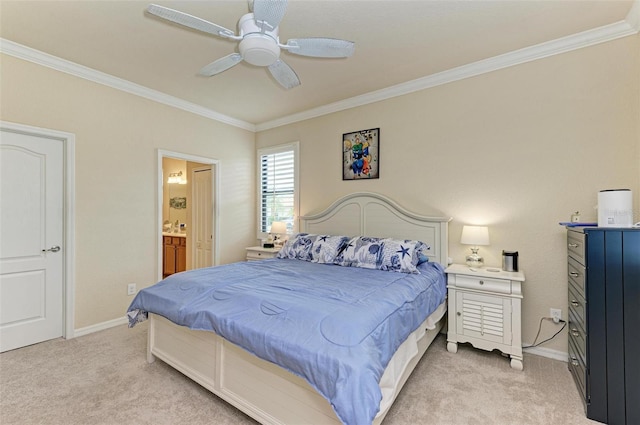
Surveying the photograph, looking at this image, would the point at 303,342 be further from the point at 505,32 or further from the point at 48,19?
the point at 48,19

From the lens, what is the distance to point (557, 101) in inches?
105

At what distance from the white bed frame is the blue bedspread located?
0.53 feet

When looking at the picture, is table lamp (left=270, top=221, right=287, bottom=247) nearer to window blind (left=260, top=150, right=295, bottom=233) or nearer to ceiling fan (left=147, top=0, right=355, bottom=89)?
window blind (left=260, top=150, right=295, bottom=233)

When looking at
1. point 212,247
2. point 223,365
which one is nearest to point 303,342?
point 223,365

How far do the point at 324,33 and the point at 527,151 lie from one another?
217 cm

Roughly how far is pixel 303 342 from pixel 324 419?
0.41 metres

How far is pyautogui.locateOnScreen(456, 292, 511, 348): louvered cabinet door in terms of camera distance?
2.53 m

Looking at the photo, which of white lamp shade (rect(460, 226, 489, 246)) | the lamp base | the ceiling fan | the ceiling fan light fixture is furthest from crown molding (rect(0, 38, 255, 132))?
the lamp base

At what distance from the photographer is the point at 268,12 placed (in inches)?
66.9

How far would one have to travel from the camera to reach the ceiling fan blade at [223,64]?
7.18 ft

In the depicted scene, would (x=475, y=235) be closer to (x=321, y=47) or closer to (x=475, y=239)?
(x=475, y=239)

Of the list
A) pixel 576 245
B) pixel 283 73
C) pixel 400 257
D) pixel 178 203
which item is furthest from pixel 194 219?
pixel 576 245

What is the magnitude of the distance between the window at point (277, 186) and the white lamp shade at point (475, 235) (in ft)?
8.02

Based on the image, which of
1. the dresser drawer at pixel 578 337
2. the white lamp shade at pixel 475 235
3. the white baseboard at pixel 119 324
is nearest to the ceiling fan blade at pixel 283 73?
the white lamp shade at pixel 475 235
